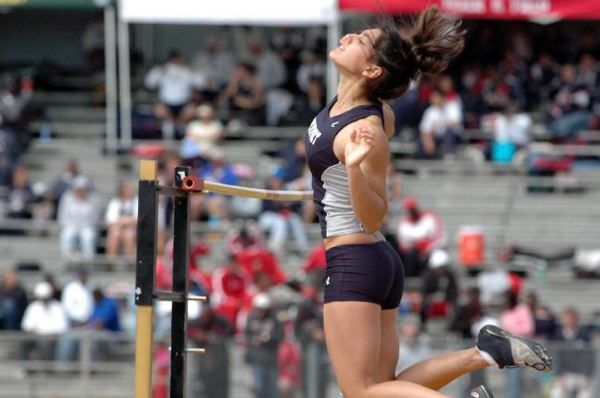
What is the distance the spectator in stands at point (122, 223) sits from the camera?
17.1 m

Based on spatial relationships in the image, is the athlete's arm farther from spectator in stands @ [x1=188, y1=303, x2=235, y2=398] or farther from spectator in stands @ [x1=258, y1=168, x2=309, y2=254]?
spectator in stands @ [x1=258, y1=168, x2=309, y2=254]

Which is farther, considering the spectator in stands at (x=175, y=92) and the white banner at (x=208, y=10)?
the spectator in stands at (x=175, y=92)

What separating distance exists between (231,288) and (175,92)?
217 inches

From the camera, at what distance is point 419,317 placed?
15461 mm

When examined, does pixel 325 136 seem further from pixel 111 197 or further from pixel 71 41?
pixel 71 41

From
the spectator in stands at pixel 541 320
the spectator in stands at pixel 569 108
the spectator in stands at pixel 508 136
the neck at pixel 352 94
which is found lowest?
the spectator in stands at pixel 541 320

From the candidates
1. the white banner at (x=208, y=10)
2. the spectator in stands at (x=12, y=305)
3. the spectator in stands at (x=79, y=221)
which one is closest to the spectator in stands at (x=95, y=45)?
the white banner at (x=208, y=10)

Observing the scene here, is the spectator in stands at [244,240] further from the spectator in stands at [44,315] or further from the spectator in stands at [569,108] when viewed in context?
the spectator in stands at [569,108]

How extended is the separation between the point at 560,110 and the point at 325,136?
14.1 metres

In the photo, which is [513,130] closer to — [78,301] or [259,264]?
[259,264]

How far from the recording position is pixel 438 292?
1549cm

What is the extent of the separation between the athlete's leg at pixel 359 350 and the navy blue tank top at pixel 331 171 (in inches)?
13.9

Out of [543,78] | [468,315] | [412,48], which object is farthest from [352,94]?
[543,78]

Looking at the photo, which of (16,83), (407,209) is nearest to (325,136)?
(407,209)
